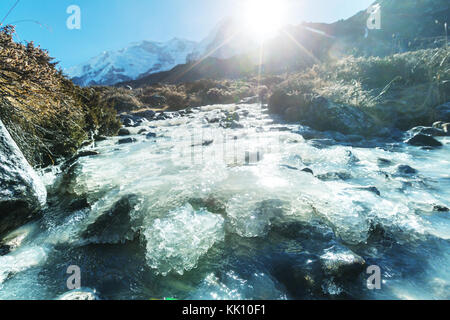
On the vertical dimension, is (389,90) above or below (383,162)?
above

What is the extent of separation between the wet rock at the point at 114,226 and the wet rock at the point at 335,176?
3.01 metres

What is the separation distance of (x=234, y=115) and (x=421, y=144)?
740 centimetres

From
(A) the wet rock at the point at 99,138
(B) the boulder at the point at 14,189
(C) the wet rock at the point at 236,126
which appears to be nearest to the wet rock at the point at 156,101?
(C) the wet rock at the point at 236,126

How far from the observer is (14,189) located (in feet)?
7.24

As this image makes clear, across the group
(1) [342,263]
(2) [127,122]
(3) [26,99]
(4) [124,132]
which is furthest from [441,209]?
(2) [127,122]

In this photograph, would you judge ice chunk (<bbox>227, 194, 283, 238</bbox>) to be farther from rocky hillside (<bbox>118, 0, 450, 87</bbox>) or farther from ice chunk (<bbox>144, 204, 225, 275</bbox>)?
rocky hillside (<bbox>118, 0, 450, 87</bbox>)

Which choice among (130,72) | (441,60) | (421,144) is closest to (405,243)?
(421,144)

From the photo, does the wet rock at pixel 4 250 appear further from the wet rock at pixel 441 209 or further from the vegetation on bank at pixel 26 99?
the wet rock at pixel 441 209

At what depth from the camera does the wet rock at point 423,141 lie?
224 inches

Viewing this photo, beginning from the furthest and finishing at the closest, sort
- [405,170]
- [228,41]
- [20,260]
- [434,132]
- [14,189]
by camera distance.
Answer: [228,41] → [434,132] → [405,170] → [14,189] → [20,260]

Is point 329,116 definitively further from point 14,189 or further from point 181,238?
point 14,189

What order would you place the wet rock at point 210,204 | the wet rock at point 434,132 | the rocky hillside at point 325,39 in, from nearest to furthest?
the wet rock at point 210,204, the wet rock at point 434,132, the rocky hillside at point 325,39

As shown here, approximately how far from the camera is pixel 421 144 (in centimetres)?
580

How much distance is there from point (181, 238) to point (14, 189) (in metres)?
1.83
